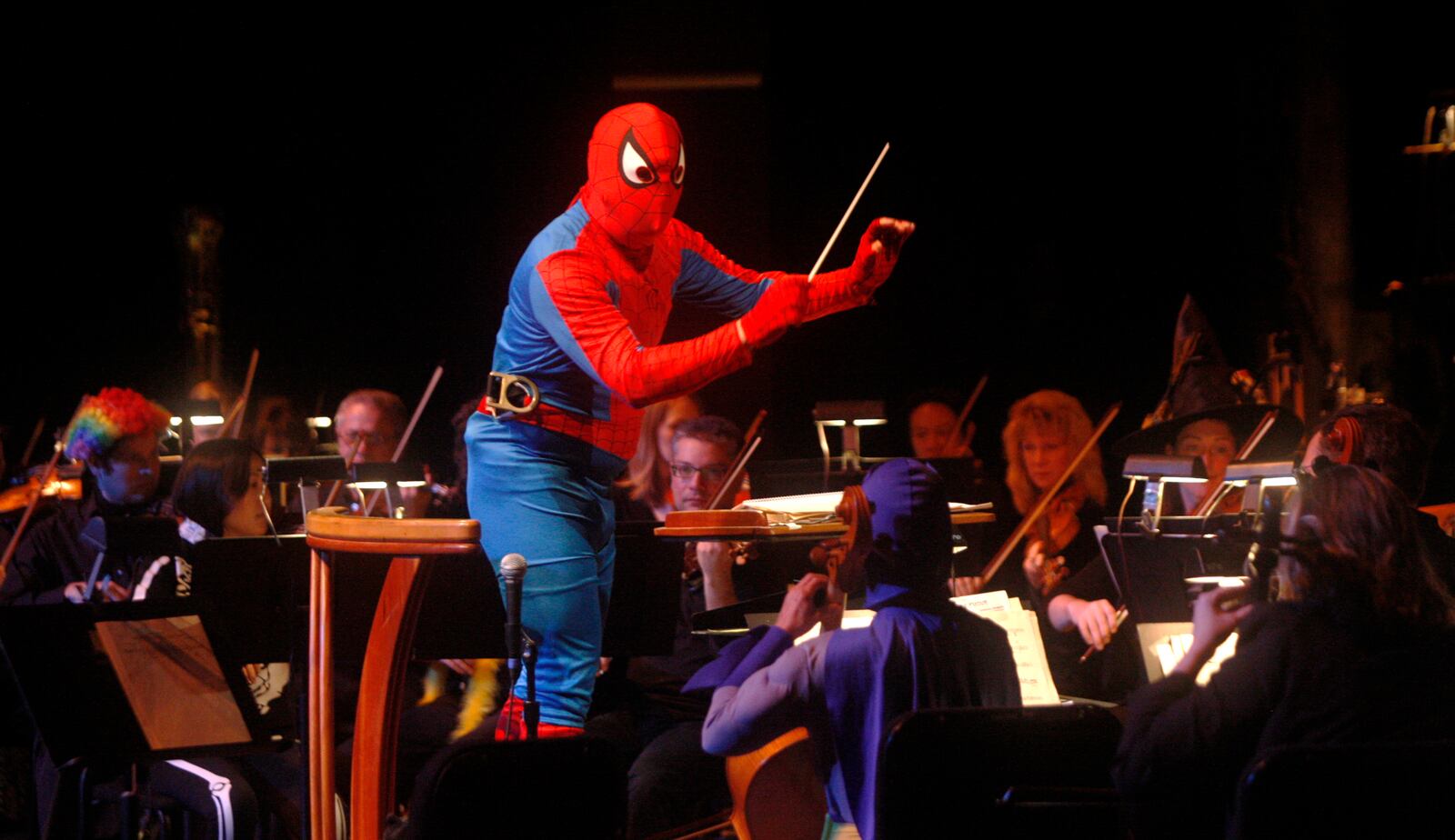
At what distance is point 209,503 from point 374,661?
192 cm

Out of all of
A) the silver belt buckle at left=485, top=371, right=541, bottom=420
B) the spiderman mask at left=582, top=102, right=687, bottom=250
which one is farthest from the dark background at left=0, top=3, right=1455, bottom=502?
the silver belt buckle at left=485, top=371, right=541, bottom=420

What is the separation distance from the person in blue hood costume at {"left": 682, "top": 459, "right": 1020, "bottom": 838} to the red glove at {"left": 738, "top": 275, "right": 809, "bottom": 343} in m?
0.36

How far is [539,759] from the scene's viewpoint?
181 centimetres

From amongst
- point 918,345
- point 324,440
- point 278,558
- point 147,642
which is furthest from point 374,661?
point 324,440

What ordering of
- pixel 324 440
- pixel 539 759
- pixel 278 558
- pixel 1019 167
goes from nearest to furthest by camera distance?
pixel 539 759 < pixel 278 558 < pixel 1019 167 < pixel 324 440

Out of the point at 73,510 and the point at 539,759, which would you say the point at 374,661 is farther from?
the point at 73,510

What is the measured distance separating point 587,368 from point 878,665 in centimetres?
84

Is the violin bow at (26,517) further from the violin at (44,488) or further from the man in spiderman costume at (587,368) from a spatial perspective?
the man in spiderman costume at (587,368)

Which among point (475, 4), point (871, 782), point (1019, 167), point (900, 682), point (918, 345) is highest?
point (475, 4)

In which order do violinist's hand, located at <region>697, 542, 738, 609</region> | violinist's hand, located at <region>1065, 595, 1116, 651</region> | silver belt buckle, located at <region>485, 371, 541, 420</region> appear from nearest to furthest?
1. silver belt buckle, located at <region>485, 371, 541, 420</region>
2. violinist's hand, located at <region>1065, 595, 1116, 651</region>
3. violinist's hand, located at <region>697, 542, 738, 609</region>

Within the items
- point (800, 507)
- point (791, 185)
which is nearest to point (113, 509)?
point (791, 185)

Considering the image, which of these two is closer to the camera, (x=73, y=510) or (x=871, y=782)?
(x=871, y=782)

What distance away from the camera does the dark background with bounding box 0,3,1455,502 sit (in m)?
4.65

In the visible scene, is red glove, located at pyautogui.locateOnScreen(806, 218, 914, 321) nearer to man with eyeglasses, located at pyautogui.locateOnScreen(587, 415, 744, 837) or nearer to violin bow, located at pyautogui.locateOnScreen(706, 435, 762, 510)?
man with eyeglasses, located at pyautogui.locateOnScreen(587, 415, 744, 837)
